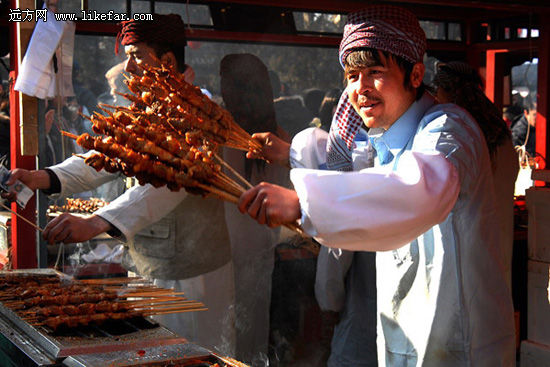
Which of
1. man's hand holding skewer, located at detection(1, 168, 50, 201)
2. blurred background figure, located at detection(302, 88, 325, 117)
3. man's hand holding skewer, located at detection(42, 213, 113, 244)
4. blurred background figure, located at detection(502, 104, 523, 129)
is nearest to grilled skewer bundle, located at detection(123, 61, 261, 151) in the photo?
man's hand holding skewer, located at detection(42, 213, 113, 244)

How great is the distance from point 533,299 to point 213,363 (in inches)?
117

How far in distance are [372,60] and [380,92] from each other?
12 cm

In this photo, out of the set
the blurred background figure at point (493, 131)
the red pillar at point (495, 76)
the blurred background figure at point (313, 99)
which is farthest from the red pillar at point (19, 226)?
the red pillar at point (495, 76)

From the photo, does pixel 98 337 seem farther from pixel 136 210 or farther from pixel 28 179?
pixel 28 179

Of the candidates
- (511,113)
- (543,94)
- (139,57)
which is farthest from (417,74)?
(511,113)

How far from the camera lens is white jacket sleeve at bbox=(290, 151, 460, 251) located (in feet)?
5.95

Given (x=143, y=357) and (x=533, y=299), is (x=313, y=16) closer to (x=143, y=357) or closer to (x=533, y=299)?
(x=533, y=299)

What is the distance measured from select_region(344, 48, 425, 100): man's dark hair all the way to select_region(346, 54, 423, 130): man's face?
1cm

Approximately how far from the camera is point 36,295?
2986 mm

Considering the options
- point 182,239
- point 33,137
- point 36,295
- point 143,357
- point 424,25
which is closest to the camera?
point 143,357

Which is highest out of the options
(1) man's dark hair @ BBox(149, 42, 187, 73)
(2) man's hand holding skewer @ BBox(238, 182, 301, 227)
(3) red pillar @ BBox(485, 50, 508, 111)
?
(3) red pillar @ BBox(485, 50, 508, 111)

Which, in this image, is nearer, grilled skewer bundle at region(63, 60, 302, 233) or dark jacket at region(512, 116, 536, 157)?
grilled skewer bundle at region(63, 60, 302, 233)

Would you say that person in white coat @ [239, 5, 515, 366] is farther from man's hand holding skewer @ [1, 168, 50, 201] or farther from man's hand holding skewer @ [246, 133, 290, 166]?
man's hand holding skewer @ [1, 168, 50, 201]

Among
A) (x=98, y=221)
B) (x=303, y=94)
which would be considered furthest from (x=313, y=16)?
(x=98, y=221)
